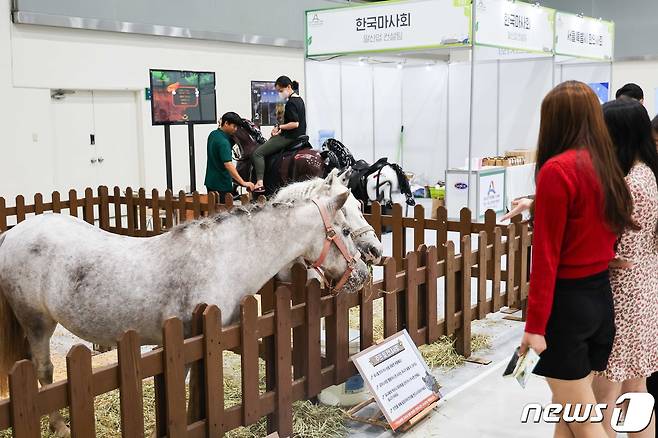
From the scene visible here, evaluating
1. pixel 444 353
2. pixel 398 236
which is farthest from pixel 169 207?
pixel 444 353

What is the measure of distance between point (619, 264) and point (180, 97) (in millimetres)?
8235

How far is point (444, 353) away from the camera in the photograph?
4.72 metres

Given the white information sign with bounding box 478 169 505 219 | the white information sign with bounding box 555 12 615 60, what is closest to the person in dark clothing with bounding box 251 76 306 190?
Result: the white information sign with bounding box 478 169 505 219

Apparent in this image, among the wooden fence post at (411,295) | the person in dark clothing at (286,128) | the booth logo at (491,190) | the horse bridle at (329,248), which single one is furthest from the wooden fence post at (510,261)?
the booth logo at (491,190)

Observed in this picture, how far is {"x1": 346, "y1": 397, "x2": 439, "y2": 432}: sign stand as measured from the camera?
3672 mm

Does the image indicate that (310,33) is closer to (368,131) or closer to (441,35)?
(441,35)

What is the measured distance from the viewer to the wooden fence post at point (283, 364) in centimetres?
325

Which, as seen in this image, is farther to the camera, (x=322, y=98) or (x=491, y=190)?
(x=322, y=98)

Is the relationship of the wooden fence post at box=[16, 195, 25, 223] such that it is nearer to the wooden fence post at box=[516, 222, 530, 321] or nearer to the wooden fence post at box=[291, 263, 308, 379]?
the wooden fence post at box=[291, 263, 308, 379]

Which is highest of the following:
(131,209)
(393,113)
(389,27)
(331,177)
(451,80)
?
(389,27)

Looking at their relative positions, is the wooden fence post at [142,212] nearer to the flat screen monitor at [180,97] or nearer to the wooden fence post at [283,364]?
the flat screen monitor at [180,97]

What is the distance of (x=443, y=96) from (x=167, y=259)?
1107cm

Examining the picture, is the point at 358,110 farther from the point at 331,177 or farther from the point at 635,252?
the point at 635,252

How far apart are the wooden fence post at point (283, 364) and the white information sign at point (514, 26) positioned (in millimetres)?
5931
